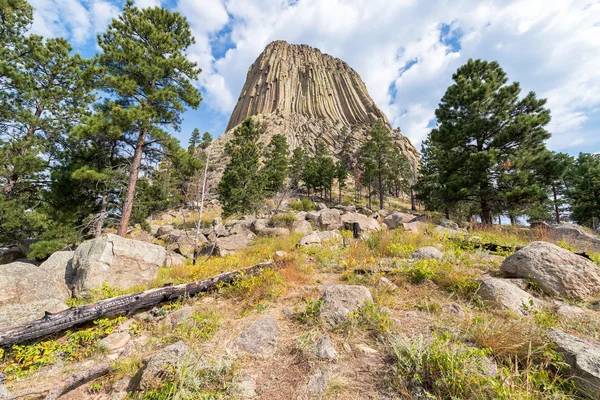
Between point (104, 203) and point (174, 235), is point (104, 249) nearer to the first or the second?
point (104, 203)

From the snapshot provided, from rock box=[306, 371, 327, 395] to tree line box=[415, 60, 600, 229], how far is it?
43.5 feet

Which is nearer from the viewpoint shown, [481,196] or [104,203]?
[104,203]

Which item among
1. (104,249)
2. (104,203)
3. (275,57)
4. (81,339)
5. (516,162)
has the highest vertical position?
(275,57)

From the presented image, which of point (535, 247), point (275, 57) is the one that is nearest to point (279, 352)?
point (535, 247)

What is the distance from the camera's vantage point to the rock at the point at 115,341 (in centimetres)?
335

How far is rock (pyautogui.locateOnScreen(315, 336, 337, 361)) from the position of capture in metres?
2.56

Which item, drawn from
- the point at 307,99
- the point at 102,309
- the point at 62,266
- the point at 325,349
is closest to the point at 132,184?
the point at 62,266

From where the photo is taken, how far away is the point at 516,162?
36.2 ft

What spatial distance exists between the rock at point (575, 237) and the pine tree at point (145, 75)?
15545 mm

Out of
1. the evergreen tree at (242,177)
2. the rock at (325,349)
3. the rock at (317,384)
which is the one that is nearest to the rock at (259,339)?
the rock at (325,349)

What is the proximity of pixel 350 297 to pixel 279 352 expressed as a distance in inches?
52.1

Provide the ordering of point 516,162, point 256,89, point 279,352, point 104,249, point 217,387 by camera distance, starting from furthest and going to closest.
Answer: point 256,89, point 516,162, point 104,249, point 279,352, point 217,387

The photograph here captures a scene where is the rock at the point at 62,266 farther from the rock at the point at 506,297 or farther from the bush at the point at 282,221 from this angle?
the rock at the point at 506,297

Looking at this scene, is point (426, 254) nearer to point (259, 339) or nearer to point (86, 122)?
point (259, 339)
